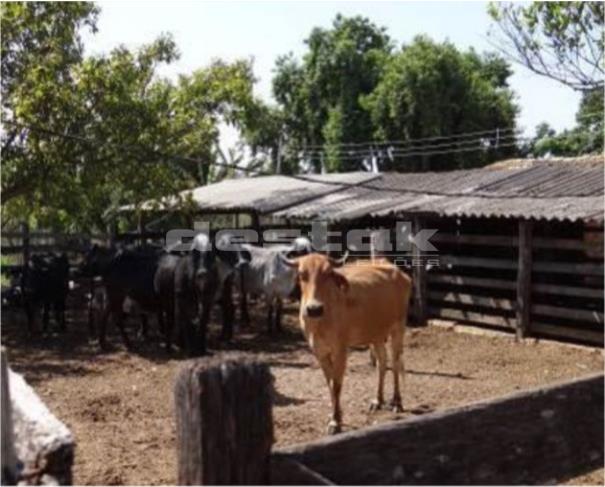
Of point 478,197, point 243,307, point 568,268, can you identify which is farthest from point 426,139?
point 568,268

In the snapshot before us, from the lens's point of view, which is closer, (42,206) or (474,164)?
(42,206)

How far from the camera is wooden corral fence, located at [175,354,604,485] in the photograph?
190cm

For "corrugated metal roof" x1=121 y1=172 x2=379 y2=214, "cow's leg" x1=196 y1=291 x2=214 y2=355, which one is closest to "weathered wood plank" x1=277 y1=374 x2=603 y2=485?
"cow's leg" x1=196 y1=291 x2=214 y2=355

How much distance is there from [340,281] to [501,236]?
6714mm

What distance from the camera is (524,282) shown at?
11.7m

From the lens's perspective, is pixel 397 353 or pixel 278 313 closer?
pixel 397 353

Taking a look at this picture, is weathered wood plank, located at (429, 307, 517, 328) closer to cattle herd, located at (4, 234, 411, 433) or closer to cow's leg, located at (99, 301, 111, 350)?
cattle herd, located at (4, 234, 411, 433)

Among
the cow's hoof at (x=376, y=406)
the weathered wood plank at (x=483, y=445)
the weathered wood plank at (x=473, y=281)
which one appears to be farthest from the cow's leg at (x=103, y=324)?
the weathered wood plank at (x=483, y=445)

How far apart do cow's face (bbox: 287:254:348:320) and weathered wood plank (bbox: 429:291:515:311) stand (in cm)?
654

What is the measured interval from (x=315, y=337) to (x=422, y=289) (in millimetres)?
7177

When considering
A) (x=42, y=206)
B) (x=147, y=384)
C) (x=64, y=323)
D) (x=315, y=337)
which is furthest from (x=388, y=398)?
(x=42, y=206)

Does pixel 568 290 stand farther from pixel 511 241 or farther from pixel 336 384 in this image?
pixel 336 384

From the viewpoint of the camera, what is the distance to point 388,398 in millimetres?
8039

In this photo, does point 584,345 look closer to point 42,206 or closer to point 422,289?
point 422,289
